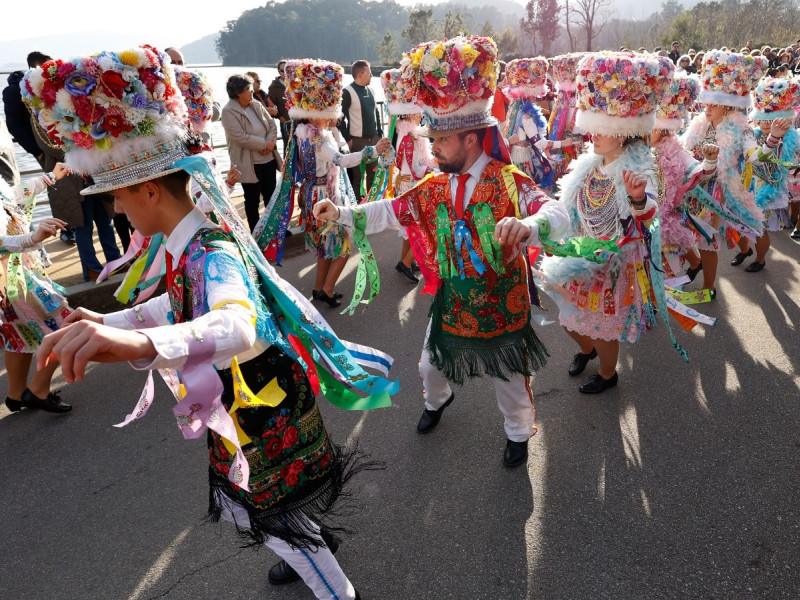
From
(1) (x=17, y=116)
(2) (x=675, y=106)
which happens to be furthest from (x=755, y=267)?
(1) (x=17, y=116)

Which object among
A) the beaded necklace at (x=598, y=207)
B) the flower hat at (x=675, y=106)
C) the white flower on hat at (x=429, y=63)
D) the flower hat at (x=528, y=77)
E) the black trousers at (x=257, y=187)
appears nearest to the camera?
the white flower on hat at (x=429, y=63)

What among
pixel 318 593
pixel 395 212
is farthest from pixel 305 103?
pixel 318 593

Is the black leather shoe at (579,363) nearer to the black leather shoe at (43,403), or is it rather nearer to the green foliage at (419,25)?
the black leather shoe at (43,403)

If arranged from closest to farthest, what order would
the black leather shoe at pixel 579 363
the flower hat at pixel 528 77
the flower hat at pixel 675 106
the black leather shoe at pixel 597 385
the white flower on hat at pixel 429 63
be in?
the white flower on hat at pixel 429 63 → the black leather shoe at pixel 597 385 → the black leather shoe at pixel 579 363 → the flower hat at pixel 675 106 → the flower hat at pixel 528 77

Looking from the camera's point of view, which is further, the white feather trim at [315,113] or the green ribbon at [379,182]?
the green ribbon at [379,182]

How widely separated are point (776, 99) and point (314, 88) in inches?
180

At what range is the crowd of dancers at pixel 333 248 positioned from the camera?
165cm

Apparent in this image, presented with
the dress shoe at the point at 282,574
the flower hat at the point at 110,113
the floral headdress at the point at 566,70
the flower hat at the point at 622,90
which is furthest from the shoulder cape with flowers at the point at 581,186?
the floral headdress at the point at 566,70

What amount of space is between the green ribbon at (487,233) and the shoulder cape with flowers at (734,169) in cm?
337

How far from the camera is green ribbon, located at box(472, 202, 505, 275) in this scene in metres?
2.64

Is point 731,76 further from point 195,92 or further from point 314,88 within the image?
point 195,92

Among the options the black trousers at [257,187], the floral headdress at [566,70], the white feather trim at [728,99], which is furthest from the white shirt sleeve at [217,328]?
the floral headdress at [566,70]

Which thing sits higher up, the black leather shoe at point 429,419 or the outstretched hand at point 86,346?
the outstretched hand at point 86,346

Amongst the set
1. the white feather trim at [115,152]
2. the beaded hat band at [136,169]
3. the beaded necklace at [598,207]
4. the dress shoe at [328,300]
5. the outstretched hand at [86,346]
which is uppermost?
the white feather trim at [115,152]
